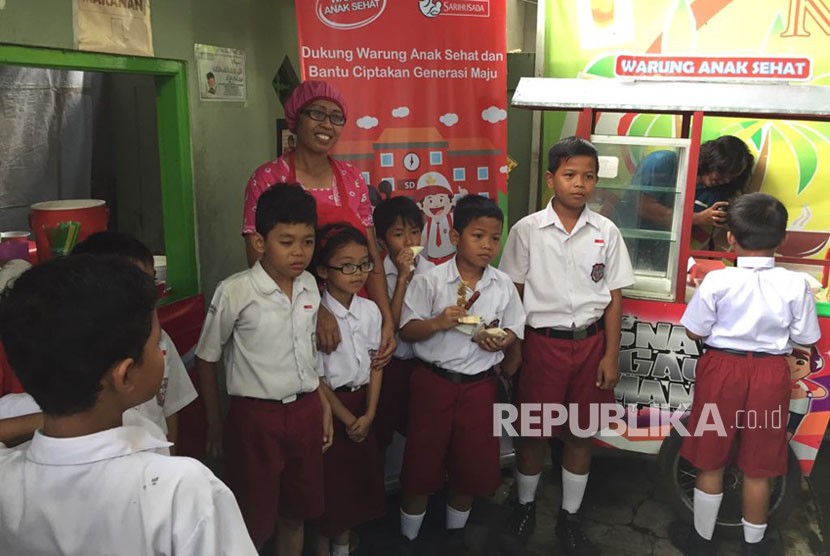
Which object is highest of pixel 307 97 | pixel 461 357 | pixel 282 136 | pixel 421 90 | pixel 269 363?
pixel 421 90

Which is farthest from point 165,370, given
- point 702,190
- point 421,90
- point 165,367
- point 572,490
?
point 702,190

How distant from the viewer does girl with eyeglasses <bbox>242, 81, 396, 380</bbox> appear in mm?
2914

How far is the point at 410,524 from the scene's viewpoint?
3.31m

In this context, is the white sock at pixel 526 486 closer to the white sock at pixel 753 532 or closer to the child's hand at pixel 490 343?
the child's hand at pixel 490 343

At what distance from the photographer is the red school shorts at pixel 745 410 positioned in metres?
3.11

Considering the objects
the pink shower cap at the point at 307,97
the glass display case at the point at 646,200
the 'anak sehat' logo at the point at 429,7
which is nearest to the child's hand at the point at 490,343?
the glass display case at the point at 646,200

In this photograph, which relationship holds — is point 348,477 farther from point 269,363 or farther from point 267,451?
point 269,363

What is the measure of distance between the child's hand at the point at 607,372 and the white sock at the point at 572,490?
1.67ft

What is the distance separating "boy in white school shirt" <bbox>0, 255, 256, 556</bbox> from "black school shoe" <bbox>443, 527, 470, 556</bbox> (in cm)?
221

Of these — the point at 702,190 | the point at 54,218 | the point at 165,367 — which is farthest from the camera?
the point at 702,190

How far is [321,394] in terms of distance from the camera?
2814 millimetres

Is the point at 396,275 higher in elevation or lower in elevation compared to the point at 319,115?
lower

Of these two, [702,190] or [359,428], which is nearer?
[359,428]

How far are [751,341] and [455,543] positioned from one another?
1657mm
